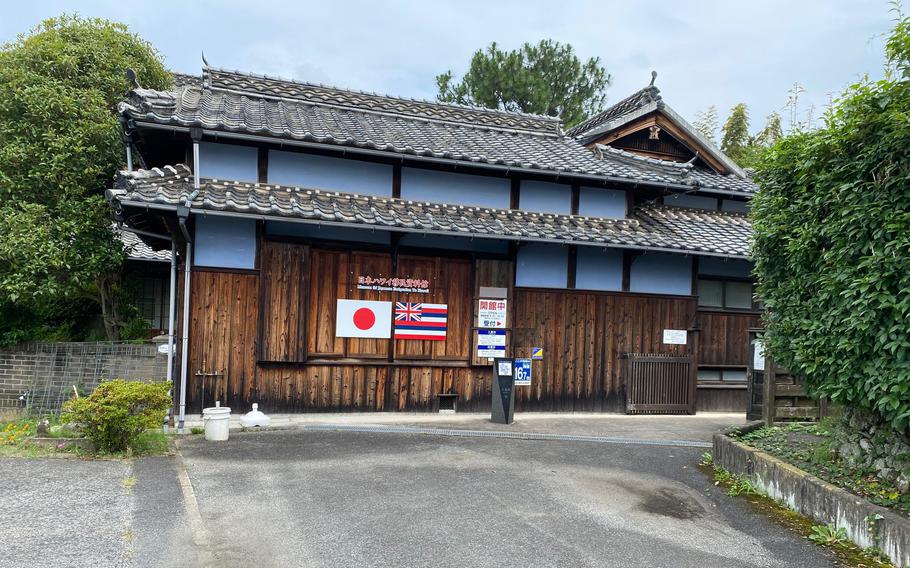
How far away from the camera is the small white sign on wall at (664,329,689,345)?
1177 centimetres

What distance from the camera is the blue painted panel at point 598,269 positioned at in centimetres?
1126

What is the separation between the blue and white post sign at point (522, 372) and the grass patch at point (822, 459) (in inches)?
163

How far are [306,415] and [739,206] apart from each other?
11.6 m

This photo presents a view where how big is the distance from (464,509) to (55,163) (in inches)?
364

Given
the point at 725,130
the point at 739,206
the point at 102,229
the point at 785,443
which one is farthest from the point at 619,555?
the point at 725,130

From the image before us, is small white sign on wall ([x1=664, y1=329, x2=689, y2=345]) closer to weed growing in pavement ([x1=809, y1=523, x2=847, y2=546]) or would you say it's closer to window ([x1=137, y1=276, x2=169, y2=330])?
weed growing in pavement ([x1=809, y1=523, x2=847, y2=546])

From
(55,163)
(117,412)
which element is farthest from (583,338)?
(55,163)

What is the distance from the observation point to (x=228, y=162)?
9.38 m

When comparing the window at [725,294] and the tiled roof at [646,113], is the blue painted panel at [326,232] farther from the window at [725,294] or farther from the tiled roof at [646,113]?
the tiled roof at [646,113]

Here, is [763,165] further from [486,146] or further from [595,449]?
[486,146]

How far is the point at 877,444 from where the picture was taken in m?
5.23

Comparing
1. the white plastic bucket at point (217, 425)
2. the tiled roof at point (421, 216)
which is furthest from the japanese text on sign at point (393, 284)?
the white plastic bucket at point (217, 425)

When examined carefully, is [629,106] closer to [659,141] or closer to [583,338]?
[659,141]

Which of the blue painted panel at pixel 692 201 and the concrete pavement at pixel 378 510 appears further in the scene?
the blue painted panel at pixel 692 201
